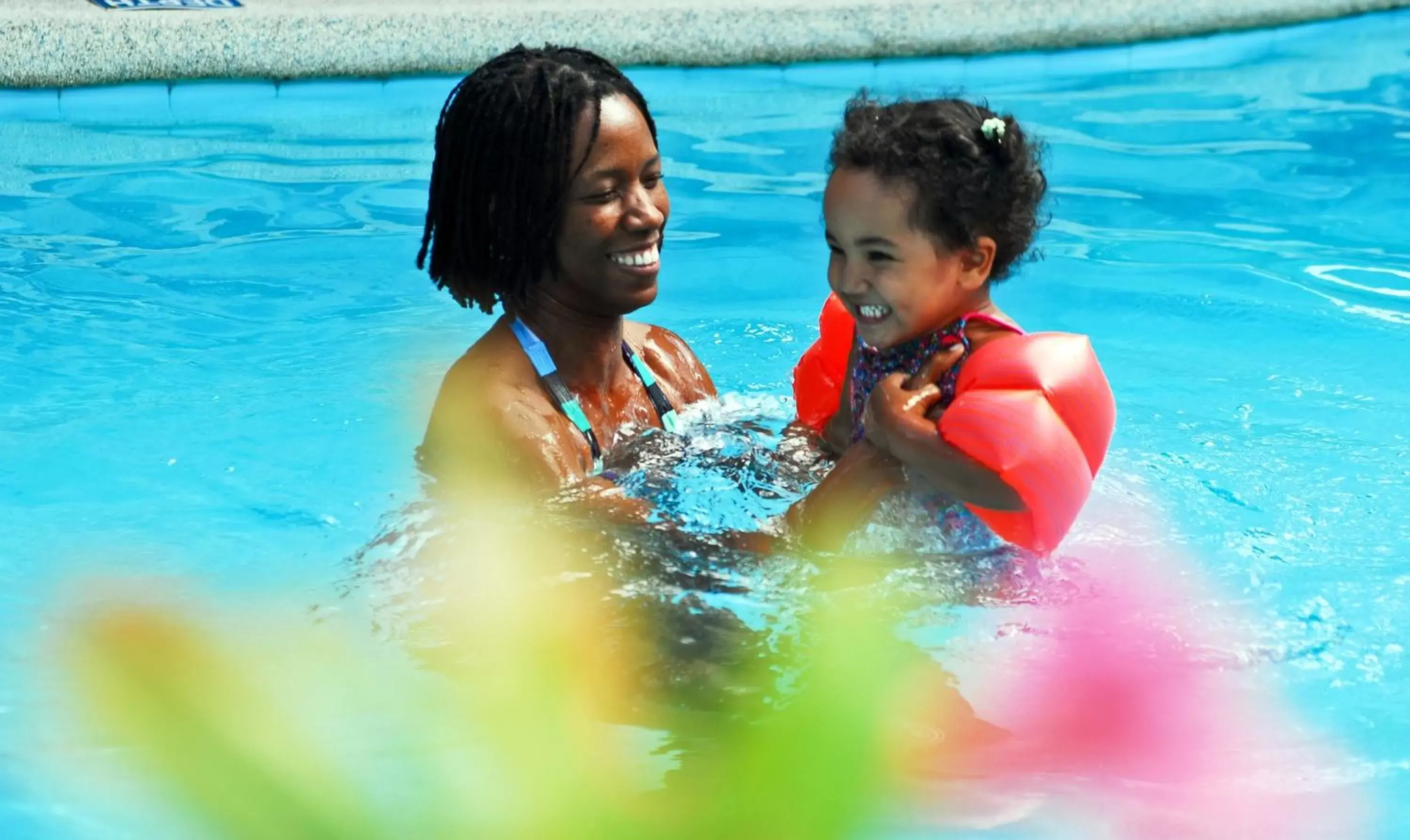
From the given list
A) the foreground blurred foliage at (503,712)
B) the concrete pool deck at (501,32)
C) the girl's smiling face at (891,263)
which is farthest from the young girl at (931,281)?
the concrete pool deck at (501,32)

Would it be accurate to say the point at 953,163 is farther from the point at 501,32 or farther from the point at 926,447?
the point at 501,32

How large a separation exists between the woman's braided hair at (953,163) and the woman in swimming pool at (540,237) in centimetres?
53

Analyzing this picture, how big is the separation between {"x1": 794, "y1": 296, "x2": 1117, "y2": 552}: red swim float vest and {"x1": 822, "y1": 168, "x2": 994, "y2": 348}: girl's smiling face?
0.13 m

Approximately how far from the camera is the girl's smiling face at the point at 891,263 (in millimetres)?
3180

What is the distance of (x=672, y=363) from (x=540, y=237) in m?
0.75

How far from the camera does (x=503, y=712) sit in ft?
11.2

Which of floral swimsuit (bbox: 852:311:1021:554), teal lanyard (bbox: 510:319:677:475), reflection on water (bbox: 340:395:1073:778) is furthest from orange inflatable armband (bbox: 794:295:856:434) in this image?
teal lanyard (bbox: 510:319:677:475)

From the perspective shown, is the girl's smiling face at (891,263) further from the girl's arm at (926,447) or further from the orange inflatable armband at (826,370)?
the orange inflatable armband at (826,370)

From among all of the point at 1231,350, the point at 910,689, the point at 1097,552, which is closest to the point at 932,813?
the point at 910,689

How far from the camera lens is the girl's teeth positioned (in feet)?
11.9

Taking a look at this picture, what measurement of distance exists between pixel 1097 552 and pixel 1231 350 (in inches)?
75.6

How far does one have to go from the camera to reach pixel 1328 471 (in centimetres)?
455

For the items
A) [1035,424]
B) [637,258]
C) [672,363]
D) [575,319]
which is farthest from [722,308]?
[1035,424]

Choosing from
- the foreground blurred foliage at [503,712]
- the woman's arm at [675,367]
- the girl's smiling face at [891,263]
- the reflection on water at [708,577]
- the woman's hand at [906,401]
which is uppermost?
the girl's smiling face at [891,263]
